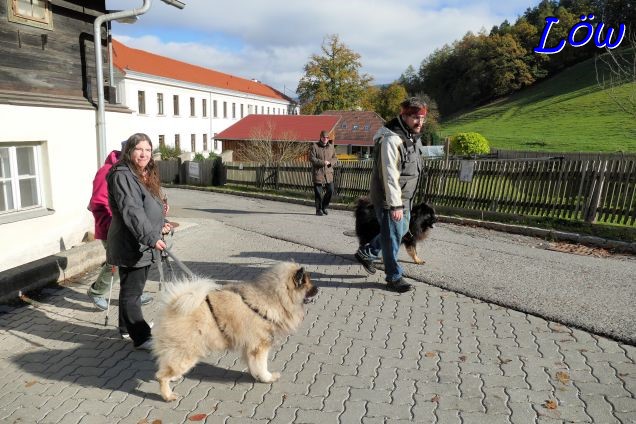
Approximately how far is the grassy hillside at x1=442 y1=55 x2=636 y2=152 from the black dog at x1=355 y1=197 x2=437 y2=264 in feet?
93.2

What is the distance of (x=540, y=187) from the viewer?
9828 millimetres

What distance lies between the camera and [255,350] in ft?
11.1

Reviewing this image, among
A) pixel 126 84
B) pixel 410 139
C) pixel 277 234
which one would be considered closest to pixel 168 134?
pixel 126 84

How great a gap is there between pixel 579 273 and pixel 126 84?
4087 cm

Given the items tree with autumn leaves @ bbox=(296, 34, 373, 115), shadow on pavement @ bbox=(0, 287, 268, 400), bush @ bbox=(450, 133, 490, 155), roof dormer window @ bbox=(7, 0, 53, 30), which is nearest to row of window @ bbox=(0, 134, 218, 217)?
roof dormer window @ bbox=(7, 0, 53, 30)

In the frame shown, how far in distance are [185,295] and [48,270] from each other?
11.9 ft

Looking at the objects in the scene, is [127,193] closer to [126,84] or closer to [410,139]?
[410,139]

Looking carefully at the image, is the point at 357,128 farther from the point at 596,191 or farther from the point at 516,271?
the point at 516,271

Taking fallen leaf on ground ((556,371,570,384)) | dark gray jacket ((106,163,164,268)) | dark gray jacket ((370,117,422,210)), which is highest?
dark gray jacket ((370,117,422,210))

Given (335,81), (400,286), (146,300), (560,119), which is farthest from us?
(335,81)

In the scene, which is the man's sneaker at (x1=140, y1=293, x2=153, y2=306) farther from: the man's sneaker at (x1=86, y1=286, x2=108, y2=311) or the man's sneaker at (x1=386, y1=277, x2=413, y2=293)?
the man's sneaker at (x1=386, y1=277, x2=413, y2=293)

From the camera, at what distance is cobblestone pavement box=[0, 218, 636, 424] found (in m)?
3.17
